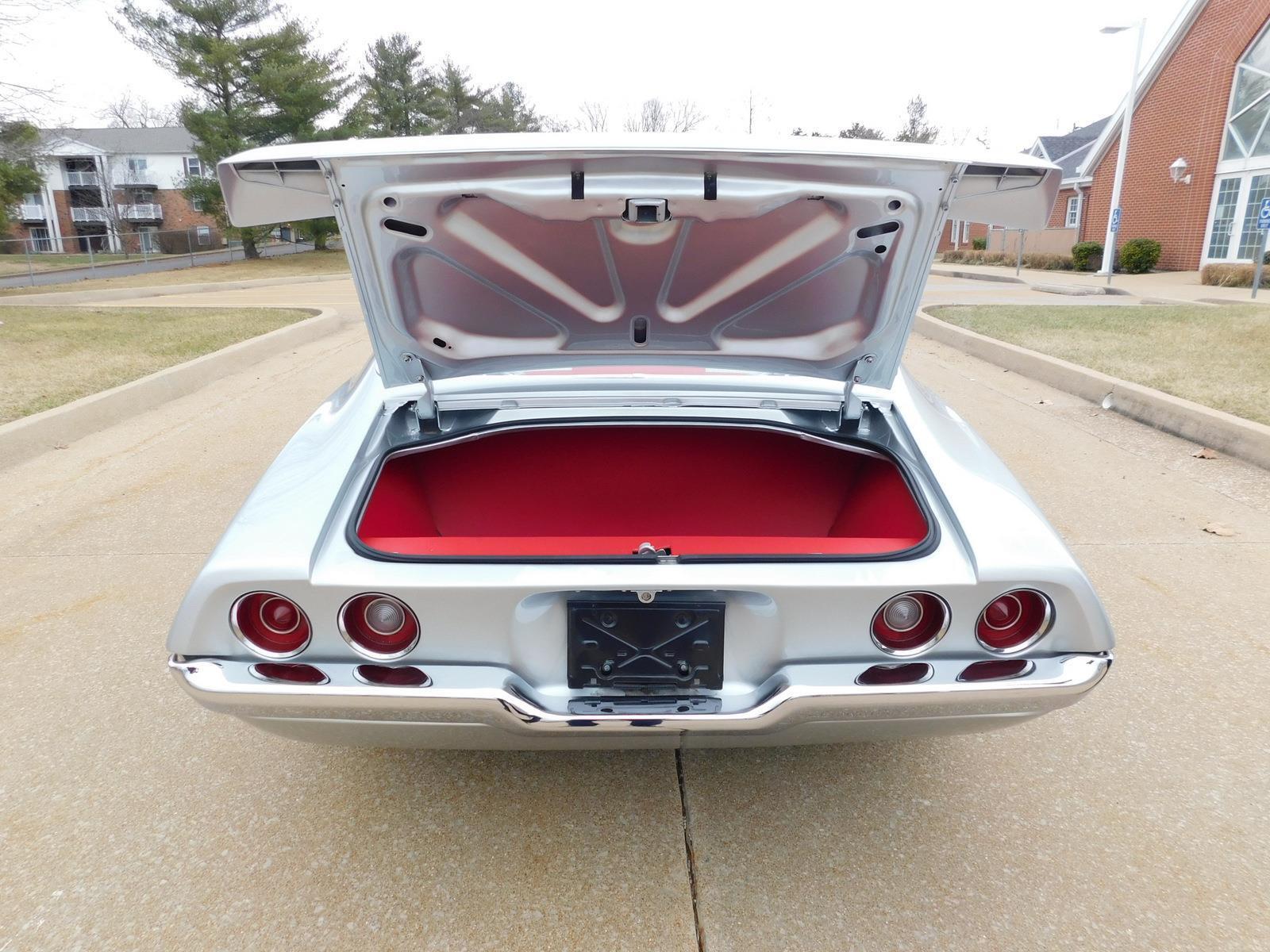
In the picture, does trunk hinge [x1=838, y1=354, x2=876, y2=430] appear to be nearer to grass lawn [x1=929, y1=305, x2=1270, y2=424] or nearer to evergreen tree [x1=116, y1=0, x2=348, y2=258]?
grass lawn [x1=929, y1=305, x2=1270, y2=424]

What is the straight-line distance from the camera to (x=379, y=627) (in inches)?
69.4

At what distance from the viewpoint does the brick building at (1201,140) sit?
2031 centimetres

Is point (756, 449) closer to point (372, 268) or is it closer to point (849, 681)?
point (849, 681)

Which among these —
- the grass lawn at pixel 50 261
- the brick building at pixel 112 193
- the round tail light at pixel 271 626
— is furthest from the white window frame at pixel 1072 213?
the brick building at pixel 112 193

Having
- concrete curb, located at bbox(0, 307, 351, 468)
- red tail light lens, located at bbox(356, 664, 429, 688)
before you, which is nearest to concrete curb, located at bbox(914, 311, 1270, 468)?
red tail light lens, located at bbox(356, 664, 429, 688)

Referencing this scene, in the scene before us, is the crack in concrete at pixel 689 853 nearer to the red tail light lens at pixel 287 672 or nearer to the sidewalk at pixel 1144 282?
the red tail light lens at pixel 287 672

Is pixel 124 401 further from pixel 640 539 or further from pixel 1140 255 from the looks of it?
pixel 1140 255

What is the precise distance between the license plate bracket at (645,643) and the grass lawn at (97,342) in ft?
18.8

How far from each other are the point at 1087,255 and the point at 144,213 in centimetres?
5736

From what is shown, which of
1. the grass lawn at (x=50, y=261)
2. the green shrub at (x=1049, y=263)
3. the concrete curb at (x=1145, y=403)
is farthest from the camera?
the grass lawn at (x=50, y=261)

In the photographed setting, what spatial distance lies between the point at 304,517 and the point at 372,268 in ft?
2.23

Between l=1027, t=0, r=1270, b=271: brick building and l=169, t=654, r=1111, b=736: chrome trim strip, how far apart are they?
23.7m

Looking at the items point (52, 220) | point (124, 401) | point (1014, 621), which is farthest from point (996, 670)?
point (52, 220)

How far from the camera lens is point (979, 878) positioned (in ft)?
6.28
